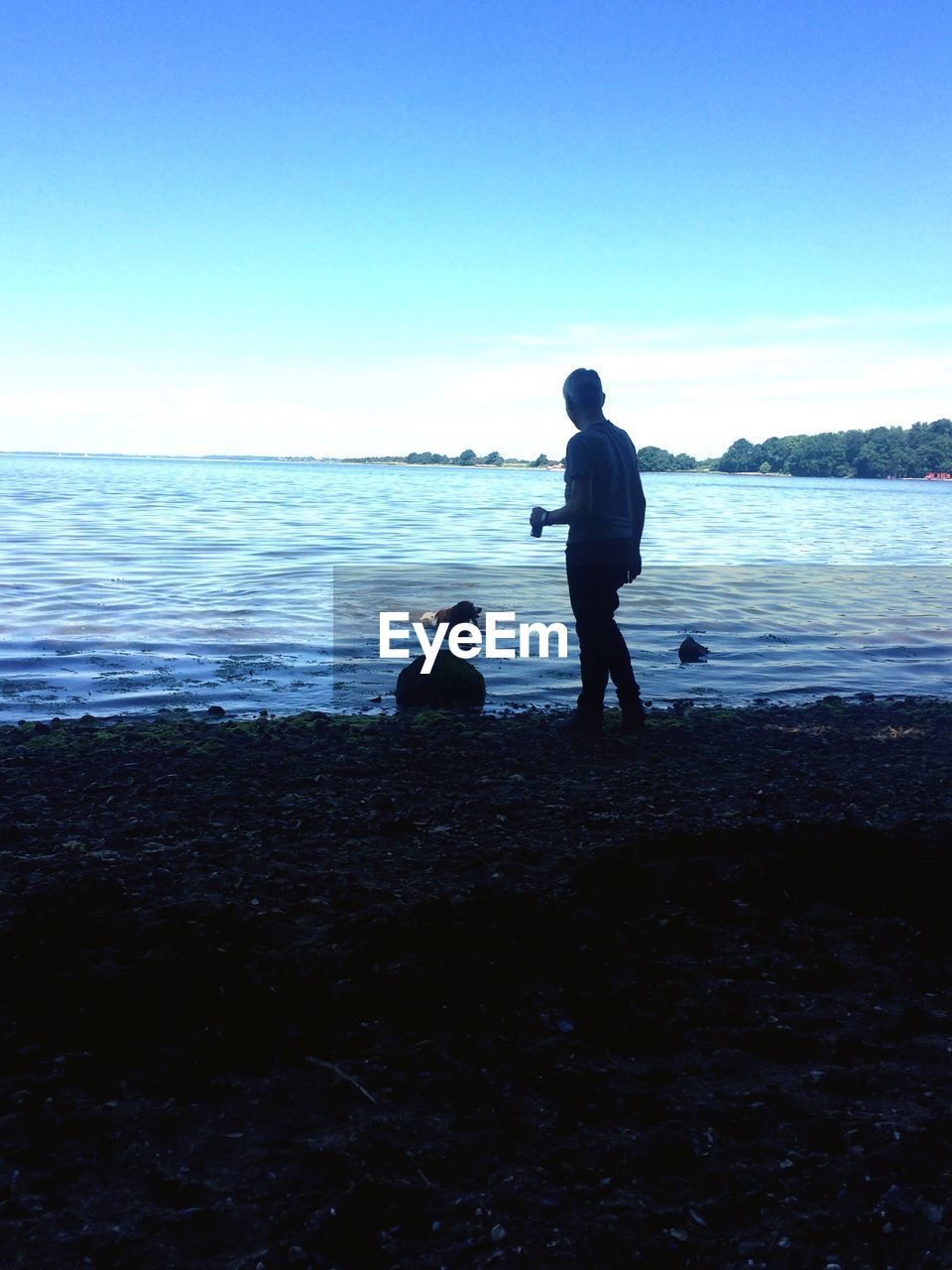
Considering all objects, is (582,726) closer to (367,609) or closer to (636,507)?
(636,507)

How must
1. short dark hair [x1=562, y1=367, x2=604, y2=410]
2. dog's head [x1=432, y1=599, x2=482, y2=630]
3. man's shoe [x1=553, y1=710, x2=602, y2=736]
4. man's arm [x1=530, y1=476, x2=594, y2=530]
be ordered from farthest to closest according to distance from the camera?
dog's head [x1=432, y1=599, x2=482, y2=630] → man's shoe [x1=553, y1=710, x2=602, y2=736] → short dark hair [x1=562, y1=367, x2=604, y2=410] → man's arm [x1=530, y1=476, x2=594, y2=530]

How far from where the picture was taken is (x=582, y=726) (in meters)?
8.48

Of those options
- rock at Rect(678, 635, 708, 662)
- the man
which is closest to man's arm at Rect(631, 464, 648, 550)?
the man

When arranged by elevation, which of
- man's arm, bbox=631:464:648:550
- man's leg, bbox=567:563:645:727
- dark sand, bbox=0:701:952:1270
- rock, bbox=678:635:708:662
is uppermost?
man's arm, bbox=631:464:648:550

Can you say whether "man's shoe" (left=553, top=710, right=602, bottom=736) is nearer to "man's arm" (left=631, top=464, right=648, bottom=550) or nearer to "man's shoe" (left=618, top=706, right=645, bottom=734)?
"man's shoe" (left=618, top=706, right=645, bottom=734)

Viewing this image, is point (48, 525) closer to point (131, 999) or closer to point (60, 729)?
point (60, 729)

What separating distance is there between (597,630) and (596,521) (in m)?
0.87

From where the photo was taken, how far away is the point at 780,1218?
2.63 m

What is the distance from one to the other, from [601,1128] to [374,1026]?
92 cm

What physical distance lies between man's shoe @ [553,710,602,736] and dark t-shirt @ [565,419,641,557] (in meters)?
1.37

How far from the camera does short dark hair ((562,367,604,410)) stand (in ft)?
26.6

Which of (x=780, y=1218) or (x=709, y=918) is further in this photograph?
(x=709, y=918)

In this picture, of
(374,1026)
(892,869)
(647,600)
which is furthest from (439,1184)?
(647,600)

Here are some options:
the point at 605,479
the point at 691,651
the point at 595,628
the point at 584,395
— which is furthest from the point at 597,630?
the point at 691,651
